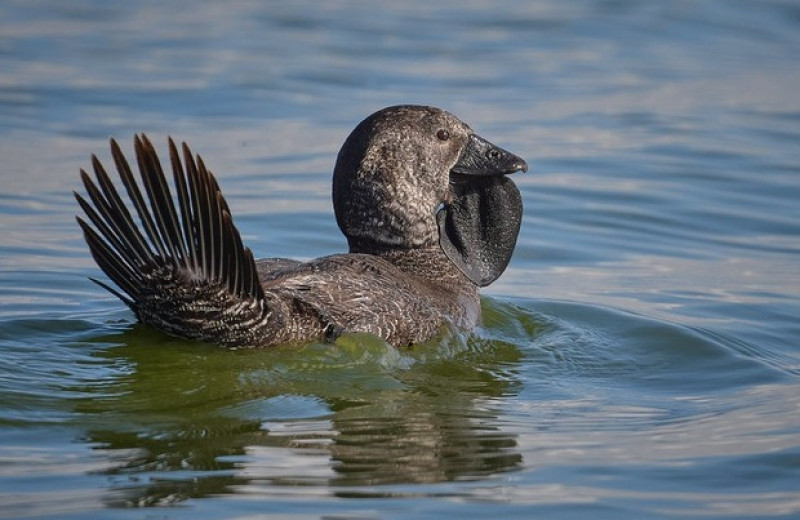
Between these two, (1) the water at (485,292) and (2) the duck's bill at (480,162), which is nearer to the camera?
(1) the water at (485,292)

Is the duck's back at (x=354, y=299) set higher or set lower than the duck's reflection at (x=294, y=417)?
higher

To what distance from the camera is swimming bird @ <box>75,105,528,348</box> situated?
22.6 feet

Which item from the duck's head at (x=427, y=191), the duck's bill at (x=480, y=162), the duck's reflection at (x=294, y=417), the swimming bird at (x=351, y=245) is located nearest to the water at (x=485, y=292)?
the duck's reflection at (x=294, y=417)

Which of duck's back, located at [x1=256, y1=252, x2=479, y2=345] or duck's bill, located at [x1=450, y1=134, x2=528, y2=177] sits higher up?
duck's bill, located at [x1=450, y1=134, x2=528, y2=177]

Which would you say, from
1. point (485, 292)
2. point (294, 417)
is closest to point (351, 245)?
point (485, 292)

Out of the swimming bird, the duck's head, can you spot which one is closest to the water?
the swimming bird

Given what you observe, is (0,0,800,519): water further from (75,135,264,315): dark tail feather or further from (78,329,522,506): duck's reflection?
(75,135,264,315): dark tail feather

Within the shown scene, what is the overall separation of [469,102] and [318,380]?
732cm

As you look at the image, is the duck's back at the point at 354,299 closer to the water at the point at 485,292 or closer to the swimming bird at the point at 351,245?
the swimming bird at the point at 351,245

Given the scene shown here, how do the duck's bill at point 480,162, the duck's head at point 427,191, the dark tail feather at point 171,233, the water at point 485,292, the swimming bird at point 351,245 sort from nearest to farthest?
the water at point 485,292 → the dark tail feather at point 171,233 → the swimming bird at point 351,245 → the duck's head at point 427,191 → the duck's bill at point 480,162

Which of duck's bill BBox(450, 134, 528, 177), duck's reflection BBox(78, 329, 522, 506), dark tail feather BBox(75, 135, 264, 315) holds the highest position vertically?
duck's bill BBox(450, 134, 528, 177)

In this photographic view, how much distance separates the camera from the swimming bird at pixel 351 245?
22.6ft

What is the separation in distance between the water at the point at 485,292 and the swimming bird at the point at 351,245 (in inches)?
7.3

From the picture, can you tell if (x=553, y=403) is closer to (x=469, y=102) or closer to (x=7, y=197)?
(x=7, y=197)
